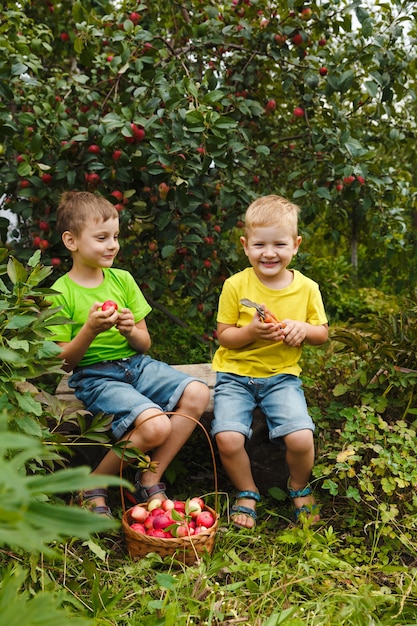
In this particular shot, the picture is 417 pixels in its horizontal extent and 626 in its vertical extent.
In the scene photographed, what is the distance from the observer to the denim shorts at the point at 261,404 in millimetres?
2518

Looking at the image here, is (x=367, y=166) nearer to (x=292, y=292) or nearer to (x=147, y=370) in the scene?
(x=292, y=292)

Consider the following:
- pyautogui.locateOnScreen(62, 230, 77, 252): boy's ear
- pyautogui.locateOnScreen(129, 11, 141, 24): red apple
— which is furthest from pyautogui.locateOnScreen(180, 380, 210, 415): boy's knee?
pyautogui.locateOnScreen(129, 11, 141, 24): red apple

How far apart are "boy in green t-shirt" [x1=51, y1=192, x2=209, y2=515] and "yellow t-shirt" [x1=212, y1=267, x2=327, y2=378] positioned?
199 millimetres

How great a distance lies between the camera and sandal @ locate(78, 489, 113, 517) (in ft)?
7.60

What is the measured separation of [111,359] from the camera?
8.87 ft

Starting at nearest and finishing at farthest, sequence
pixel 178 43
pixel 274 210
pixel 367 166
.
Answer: pixel 274 210
pixel 367 166
pixel 178 43

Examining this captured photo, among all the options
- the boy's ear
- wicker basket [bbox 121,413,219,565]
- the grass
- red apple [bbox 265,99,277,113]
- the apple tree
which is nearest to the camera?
the grass

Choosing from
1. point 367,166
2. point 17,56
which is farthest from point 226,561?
point 17,56

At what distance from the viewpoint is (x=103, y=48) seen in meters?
3.72

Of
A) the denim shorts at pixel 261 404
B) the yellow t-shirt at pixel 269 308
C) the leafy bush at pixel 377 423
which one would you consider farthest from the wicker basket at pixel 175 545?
the yellow t-shirt at pixel 269 308

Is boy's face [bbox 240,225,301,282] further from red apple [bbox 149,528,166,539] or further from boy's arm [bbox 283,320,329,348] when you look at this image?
red apple [bbox 149,528,166,539]

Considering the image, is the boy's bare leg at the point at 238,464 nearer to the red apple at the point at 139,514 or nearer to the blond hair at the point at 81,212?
the red apple at the point at 139,514

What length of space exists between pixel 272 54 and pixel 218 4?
1.65 ft

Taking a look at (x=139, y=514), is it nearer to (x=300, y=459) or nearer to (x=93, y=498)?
(x=93, y=498)
